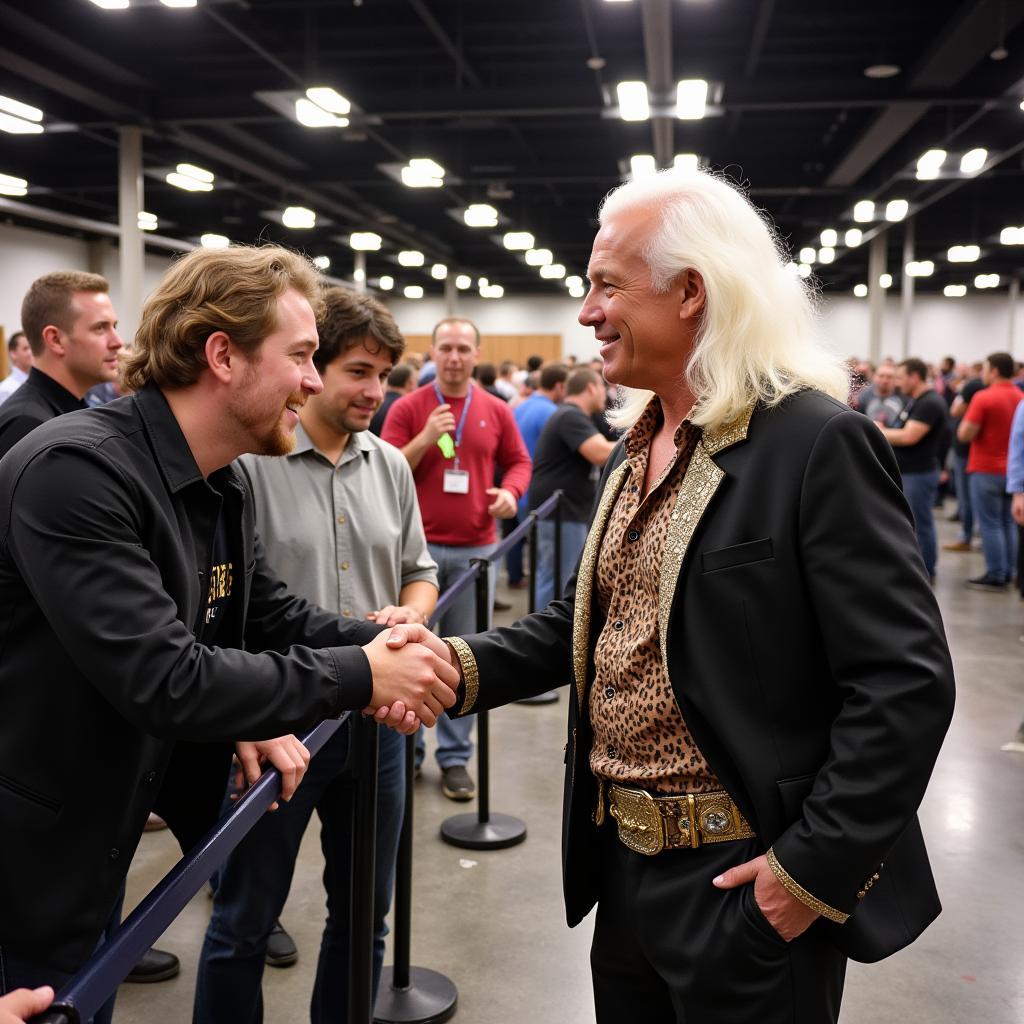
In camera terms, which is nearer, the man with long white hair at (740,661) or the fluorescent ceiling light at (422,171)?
the man with long white hair at (740,661)

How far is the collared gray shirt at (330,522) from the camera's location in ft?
7.50

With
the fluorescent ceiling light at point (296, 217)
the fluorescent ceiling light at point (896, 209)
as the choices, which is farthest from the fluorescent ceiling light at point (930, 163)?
the fluorescent ceiling light at point (296, 217)

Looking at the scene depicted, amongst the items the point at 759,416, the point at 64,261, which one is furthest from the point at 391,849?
the point at 64,261

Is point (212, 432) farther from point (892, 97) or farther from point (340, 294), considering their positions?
point (892, 97)

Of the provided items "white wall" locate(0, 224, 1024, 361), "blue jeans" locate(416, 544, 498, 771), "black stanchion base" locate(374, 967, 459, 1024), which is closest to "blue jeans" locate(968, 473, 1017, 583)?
"blue jeans" locate(416, 544, 498, 771)

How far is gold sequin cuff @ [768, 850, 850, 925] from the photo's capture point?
1.28m

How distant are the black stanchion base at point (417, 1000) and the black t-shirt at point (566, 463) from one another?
358 centimetres

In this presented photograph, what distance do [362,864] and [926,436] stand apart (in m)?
7.56

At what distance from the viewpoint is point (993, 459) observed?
8.76 metres

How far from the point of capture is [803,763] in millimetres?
1348

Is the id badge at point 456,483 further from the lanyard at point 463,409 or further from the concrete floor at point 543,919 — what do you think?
the concrete floor at point 543,919

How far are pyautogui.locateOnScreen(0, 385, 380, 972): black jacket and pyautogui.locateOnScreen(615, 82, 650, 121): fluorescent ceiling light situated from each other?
22.9 ft

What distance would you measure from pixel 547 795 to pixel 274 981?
1665 mm

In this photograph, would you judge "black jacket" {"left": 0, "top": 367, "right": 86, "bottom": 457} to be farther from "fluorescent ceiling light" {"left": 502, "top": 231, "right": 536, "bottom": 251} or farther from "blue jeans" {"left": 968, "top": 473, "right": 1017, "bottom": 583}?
"fluorescent ceiling light" {"left": 502, "top": 231, "right": 536, "bottom": 251}
